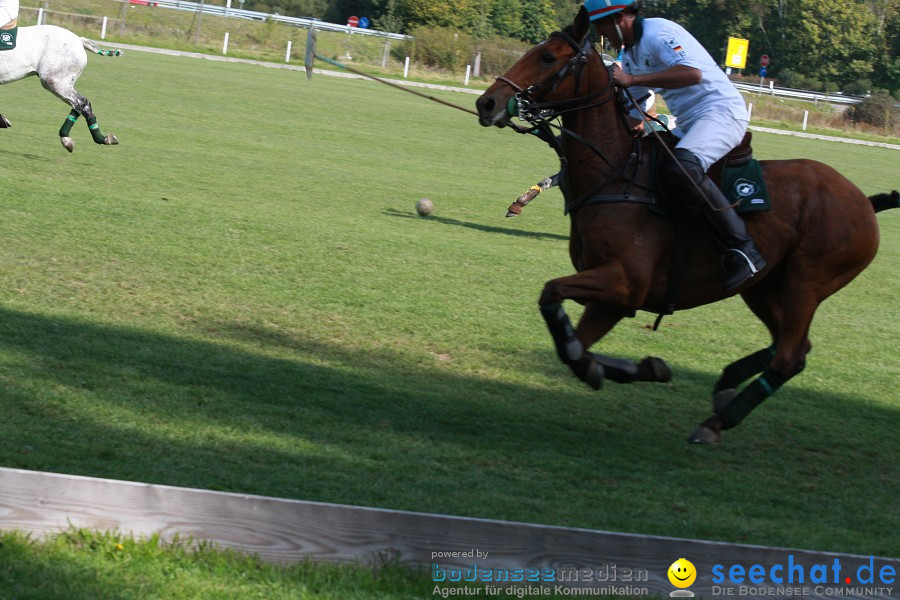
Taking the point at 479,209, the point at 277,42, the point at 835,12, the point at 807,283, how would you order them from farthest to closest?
the point at 835,12 < the point at 277,42 < the point at 479,209 < the point at 807,283

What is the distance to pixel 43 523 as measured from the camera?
416 cm

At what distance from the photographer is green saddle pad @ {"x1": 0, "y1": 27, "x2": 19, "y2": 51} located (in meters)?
14.3

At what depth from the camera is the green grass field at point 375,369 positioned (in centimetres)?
548

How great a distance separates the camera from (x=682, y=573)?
4227mm

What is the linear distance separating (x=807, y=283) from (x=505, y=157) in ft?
54.0

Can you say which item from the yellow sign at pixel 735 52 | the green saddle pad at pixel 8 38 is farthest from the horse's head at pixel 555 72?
the yellow sign at pixel 735 52

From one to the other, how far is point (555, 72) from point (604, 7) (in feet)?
1.64

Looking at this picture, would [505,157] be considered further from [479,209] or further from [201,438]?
[201,438]

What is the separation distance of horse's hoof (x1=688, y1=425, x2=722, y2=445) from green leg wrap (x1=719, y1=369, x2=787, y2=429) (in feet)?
0.31

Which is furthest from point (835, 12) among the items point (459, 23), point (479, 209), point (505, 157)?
point (479, 209)

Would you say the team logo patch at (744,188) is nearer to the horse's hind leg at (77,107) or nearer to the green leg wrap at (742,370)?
the green leg wrap at (742,370)

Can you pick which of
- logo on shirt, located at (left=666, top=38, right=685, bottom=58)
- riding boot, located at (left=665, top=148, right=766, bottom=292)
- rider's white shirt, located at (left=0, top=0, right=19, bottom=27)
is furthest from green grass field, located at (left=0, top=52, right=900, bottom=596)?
logo on shirt, located at (left=666, top=38, right=685, bottom=58)

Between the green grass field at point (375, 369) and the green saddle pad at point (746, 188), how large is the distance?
156 cm

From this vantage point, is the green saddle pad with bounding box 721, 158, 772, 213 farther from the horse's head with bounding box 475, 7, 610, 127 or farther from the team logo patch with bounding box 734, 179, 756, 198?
the horse's head with bounding box 475, 7, 610, 127
